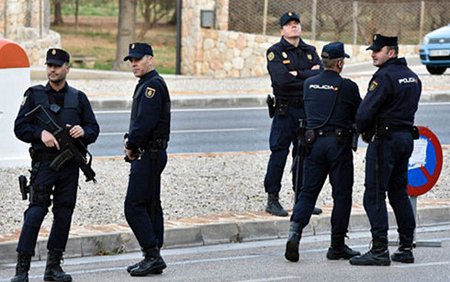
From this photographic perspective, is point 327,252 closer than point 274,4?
Yes

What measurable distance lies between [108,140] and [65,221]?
9099mm

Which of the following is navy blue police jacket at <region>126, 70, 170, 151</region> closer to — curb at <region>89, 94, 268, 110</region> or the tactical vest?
the tactical vest

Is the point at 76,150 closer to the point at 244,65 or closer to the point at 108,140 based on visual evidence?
the point at 108,140

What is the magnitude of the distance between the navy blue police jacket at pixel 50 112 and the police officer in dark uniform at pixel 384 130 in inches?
85.8

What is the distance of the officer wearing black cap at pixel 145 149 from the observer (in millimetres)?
9539

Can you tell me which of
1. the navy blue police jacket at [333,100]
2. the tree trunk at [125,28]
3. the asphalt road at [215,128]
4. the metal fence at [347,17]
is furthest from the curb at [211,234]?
the tree trunk at [125,28]

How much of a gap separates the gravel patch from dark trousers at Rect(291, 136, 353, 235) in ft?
5.75

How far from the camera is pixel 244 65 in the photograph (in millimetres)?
32656

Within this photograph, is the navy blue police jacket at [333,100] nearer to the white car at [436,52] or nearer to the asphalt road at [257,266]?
the asphalt road at [257,266]

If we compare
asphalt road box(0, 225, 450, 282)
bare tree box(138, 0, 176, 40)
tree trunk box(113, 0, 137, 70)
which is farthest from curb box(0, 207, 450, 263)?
bare tree box(138, 0, 176, 40)

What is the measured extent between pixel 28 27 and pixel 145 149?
2412 centimetres

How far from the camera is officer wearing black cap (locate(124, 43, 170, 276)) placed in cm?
954

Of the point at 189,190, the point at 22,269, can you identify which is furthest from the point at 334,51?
the point at 189,190

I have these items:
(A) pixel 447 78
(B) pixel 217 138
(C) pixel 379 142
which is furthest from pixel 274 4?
(C) pixel 379 142
